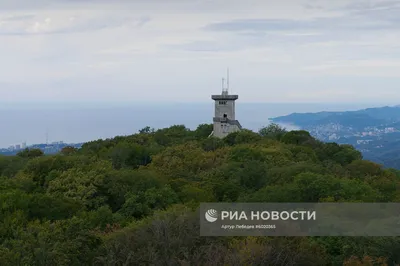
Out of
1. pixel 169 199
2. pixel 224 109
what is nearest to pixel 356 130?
pixel 224 109

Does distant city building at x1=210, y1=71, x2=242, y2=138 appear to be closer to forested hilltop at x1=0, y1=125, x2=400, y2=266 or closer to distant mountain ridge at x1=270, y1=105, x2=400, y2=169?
forested hilltop at x1=0, y1=125, x2=400, y2=266

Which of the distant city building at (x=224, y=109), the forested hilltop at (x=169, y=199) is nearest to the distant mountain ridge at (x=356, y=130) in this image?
the distant city building at (x=224, y=109)

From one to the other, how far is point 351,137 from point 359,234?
136 meters

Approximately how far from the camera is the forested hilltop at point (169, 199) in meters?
11.5

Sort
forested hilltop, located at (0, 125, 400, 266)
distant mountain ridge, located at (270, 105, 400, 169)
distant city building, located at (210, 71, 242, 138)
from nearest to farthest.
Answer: forested hilltop, located at (0, 125, 400, 266)
distant city building, located at (210, 71, 242, 138)
distant mountain ridge, located at (270, 105, 400, 169)

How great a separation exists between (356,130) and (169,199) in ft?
496

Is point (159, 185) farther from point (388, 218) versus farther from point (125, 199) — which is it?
point (388, 218)

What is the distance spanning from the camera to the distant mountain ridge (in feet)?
406

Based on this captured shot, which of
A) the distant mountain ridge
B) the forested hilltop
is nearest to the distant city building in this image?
the forested hilltop

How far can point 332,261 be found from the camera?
12594 millimetres

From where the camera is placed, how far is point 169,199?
17891 millimetres

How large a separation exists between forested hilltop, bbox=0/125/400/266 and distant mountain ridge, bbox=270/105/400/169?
265 ft

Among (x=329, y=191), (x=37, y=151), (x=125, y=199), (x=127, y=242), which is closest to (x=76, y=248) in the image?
(x=127, y=242)

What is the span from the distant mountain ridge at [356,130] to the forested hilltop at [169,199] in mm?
80868
